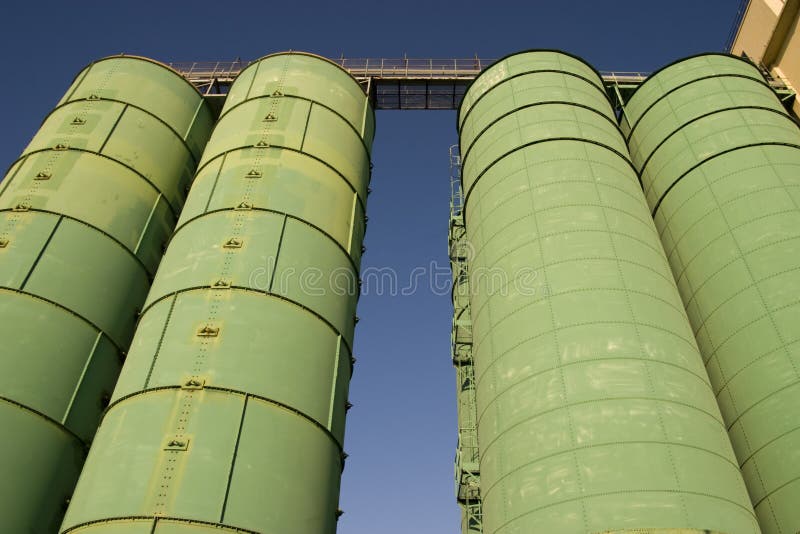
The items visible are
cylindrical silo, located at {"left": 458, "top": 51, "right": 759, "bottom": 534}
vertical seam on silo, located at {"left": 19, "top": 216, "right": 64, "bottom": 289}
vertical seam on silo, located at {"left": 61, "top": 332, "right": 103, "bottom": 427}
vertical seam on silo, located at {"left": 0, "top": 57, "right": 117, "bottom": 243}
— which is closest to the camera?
cylindrical silo, located at {"left": 458, "top": 51, "right": 759, "bottom": 534}

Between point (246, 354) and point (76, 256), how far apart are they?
17.3ft

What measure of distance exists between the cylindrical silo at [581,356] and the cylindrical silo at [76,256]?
26.9ft

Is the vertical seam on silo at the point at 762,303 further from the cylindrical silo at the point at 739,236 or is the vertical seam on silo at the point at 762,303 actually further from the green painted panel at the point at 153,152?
the green painted panel at the point at 153,152

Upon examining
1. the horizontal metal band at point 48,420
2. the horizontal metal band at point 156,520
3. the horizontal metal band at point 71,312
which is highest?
the horizontal metal band at point 71,312

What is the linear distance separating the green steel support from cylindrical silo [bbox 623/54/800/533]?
19.2 ft

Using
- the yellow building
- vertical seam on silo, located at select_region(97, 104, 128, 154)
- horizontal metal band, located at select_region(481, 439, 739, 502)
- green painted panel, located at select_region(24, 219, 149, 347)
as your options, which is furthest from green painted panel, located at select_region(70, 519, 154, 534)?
the yellow building

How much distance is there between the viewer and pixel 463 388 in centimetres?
2025

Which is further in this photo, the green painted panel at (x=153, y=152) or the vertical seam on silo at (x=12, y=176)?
the green painted panel at (x=153, y=152)

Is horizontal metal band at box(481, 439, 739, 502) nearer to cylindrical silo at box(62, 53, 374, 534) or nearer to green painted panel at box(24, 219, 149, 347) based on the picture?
cylindrical silo at box(62, 53, 374, 534)

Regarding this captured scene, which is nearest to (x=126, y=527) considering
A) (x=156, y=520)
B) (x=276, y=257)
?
(x=156, y=520)

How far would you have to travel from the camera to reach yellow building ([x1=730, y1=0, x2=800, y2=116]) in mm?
22797

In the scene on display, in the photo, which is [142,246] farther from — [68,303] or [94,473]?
[94,473]

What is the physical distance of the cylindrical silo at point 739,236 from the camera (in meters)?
11.0

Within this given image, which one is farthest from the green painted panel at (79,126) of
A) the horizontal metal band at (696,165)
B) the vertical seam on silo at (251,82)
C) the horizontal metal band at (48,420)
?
the horizontal metal band at (696,165)
